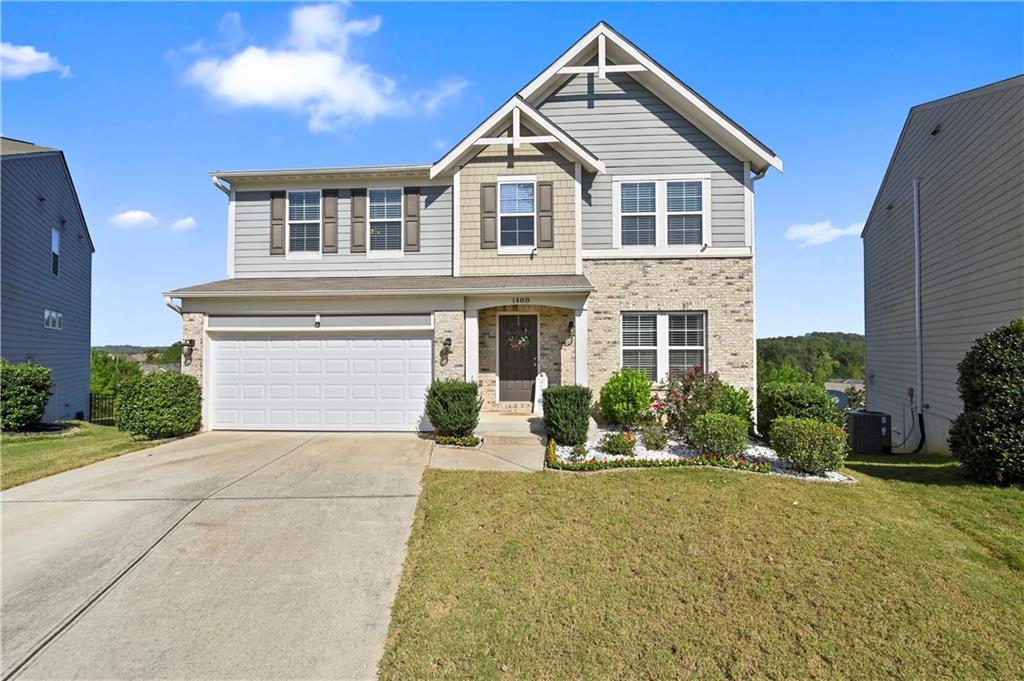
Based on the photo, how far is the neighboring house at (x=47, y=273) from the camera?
15.9 meters

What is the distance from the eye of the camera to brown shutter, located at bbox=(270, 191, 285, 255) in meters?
13.0

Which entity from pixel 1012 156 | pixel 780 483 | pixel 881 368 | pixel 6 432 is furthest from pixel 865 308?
pixel 6 432

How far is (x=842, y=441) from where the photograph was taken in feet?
25.6

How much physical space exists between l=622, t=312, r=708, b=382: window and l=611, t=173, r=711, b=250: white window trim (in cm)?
163

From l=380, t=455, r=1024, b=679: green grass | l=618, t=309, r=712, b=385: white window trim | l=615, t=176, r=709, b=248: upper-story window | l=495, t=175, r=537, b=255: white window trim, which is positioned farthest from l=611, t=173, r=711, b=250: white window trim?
l=380, t=455, r=1024, b=679: green grass

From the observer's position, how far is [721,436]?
8383 mm

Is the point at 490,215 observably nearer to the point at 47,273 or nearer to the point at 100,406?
the point at 47,273

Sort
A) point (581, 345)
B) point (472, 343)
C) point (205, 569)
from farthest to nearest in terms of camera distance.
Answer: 1. point (581, 345)
2. point (472, 343)
3. point (205, 569)

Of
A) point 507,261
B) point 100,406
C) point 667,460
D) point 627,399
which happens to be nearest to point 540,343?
point 507,261

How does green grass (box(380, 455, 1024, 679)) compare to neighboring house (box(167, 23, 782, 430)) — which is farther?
neighboring house (box(167, 23, 782, 430))

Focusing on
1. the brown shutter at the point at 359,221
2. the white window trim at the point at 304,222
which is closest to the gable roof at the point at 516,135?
the brown shutter at the point at 359,221

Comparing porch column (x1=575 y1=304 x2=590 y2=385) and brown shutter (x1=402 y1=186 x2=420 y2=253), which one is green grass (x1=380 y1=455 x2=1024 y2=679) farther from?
brown shutter (x1=402 y1=186 x2=420 y2=253)

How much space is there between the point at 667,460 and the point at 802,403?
335 cm

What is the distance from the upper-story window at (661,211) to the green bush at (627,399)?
361 cm
